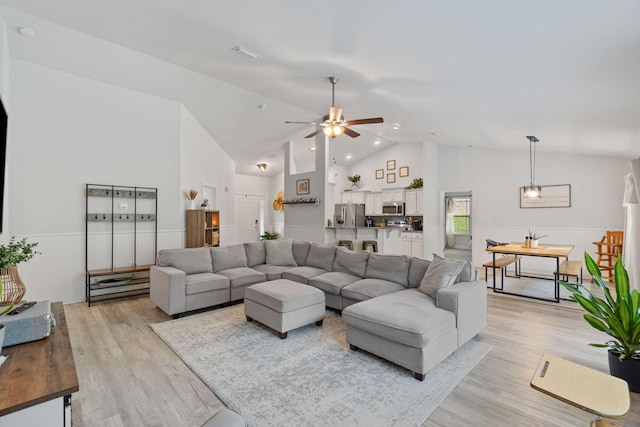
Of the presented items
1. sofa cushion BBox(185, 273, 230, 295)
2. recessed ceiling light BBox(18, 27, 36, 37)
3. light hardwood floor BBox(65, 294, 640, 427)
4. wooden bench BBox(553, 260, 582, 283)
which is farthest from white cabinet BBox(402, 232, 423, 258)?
recessed ceiling light BBox(18, 27, 36, 37)

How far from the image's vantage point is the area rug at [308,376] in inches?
79.9

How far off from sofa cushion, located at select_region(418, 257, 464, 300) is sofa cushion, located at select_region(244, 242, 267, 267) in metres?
2.78

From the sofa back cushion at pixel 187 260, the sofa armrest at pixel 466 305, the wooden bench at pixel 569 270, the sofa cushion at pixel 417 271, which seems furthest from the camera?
the wooden bench at pixel 569 270

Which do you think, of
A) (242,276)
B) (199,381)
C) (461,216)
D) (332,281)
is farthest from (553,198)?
(199,381)

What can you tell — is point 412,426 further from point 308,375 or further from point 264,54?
point 264,54

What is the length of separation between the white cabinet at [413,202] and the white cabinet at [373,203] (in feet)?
2.99

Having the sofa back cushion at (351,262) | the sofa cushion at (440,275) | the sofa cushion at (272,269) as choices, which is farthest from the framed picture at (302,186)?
the sofa cushion at (440,275)

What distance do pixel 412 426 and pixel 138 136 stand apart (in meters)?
5.57

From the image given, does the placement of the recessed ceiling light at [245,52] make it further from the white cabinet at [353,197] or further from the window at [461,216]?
the window at [461,216]

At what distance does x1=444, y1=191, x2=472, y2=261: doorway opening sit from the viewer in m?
9.19

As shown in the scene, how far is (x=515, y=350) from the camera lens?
296cm

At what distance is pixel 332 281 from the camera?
13.1 ft

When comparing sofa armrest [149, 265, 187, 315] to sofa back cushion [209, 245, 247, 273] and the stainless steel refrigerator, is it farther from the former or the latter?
the stainless steel refrigerator

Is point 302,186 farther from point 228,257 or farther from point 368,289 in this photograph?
point 368,289
